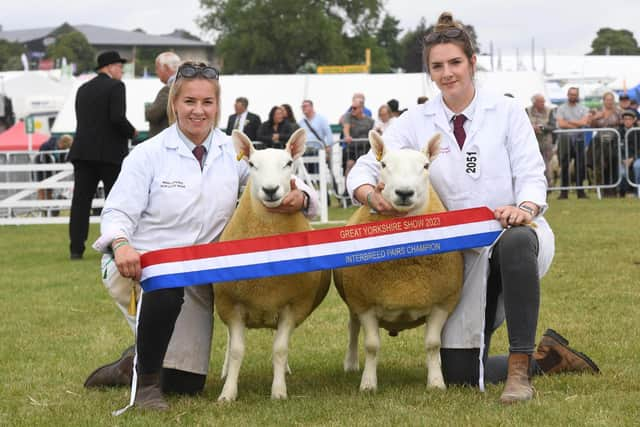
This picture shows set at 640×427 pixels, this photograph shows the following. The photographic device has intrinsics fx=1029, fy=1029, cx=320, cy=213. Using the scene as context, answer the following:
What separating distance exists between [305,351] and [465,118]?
1826 millimetres

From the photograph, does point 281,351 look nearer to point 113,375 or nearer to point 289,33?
point 113,375

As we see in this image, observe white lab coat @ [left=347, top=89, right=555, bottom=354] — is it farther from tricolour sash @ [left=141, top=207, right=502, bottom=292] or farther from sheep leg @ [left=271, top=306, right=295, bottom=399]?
sheep leg @ [left=271, top=306, right=295, bottom=399]

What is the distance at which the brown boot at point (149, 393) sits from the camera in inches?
174

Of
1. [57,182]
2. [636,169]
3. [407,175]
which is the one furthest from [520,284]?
[636,169]

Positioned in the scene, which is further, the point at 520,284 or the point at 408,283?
the point at 408,283

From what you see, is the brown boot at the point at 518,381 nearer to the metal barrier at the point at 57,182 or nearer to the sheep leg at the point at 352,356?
the sheep leg at the point at 352,356

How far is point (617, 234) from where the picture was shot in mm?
11094

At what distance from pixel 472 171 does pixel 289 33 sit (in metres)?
72.2

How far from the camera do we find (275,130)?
16.0m

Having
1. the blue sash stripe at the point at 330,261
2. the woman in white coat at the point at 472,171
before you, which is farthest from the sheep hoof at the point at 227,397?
the woman in white coat at the point at 472,171

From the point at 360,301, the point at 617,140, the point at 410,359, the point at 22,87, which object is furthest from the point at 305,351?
the point at 22,87

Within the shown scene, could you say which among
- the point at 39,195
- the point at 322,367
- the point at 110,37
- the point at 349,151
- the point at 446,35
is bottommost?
the point at 322,367

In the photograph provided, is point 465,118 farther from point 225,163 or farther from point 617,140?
point 617,140

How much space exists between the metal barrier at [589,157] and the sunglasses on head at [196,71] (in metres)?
12.7
